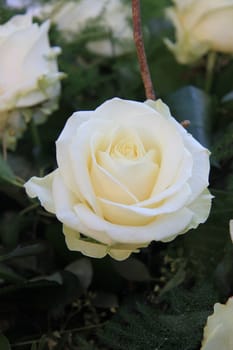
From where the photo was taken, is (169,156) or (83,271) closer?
(169,156)

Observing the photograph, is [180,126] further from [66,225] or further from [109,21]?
[109,21]

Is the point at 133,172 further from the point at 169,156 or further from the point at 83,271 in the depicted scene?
the point at 83,271

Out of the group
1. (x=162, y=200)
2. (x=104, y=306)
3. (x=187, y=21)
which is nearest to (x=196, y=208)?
(x=162, y=200)

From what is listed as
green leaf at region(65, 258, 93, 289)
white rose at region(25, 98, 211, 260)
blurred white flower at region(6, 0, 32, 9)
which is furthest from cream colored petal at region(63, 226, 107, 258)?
blurred white flower at region(6, 0, 32, 9)

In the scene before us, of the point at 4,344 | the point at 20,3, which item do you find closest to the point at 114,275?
the point at 4,344

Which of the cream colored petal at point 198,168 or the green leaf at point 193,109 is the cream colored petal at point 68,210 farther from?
the green leaf at point 193,109
